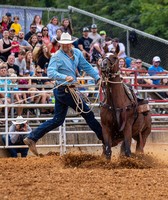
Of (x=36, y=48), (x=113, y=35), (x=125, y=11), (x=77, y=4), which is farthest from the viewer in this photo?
(x=77, y=4)

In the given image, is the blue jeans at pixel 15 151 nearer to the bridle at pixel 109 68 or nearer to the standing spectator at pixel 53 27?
the bridle at pixel 109 68

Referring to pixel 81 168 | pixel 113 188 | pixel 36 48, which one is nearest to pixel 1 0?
pixel 36 48

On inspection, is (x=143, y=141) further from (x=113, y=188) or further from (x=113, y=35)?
(x=113, y=35)

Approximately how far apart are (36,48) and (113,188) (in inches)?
396

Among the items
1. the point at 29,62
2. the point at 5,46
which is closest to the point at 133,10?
Answer: the point at 5,46

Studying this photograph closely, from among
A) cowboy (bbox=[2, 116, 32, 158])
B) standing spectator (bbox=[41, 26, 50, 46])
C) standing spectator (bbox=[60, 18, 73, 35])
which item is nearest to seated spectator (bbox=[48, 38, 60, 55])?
standing spectator (bbox=[41, 26, 50, 46])

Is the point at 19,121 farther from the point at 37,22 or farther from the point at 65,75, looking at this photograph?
the point at 37,22

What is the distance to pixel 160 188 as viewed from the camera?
9.69 metres

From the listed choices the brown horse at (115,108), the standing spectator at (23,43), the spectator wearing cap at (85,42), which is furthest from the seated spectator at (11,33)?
the brown horse at (115,108)

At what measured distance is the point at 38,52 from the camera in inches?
754

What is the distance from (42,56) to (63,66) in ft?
19.8

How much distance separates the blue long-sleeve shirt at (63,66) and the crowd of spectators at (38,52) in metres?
2.35

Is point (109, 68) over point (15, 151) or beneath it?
over

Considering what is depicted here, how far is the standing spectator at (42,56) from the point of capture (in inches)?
750
